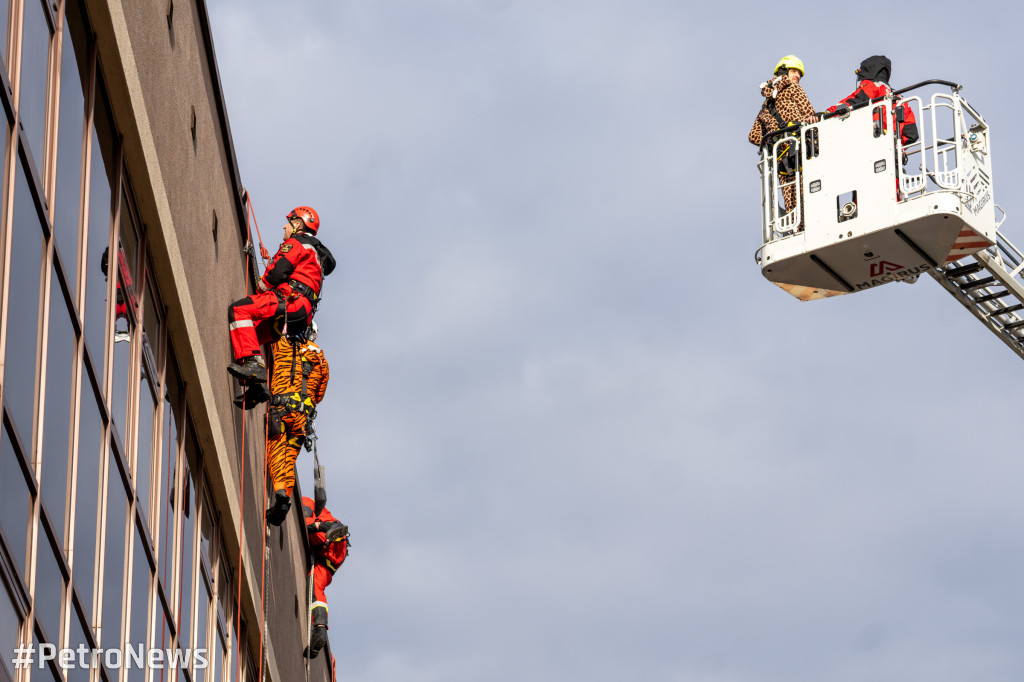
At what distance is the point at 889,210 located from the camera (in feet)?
80.5

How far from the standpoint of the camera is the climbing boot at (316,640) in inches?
1156

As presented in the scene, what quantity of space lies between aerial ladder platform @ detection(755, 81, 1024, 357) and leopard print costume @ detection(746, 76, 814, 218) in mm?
97

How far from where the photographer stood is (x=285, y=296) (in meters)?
21.4

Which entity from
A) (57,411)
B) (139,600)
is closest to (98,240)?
(57,411)

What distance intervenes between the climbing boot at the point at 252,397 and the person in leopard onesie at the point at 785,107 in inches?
320

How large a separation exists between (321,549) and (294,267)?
9.07 meters

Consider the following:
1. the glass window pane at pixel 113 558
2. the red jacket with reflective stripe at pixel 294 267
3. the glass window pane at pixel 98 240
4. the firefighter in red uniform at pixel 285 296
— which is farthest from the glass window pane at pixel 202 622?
the glass window pane at pixel 98 240

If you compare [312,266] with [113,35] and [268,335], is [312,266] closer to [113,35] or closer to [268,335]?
[268,335]

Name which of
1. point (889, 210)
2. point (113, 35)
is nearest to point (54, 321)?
point (113, 35)

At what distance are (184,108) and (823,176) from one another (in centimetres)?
971

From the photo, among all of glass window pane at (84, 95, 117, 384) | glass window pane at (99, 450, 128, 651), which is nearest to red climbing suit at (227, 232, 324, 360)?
glass window pane at (99, 450, 128, 651)

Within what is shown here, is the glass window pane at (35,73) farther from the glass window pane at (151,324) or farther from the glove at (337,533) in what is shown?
the glove at (337,533)

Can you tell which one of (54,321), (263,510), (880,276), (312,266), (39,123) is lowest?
(54,321)

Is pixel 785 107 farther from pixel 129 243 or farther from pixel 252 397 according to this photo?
pixel 129 243
